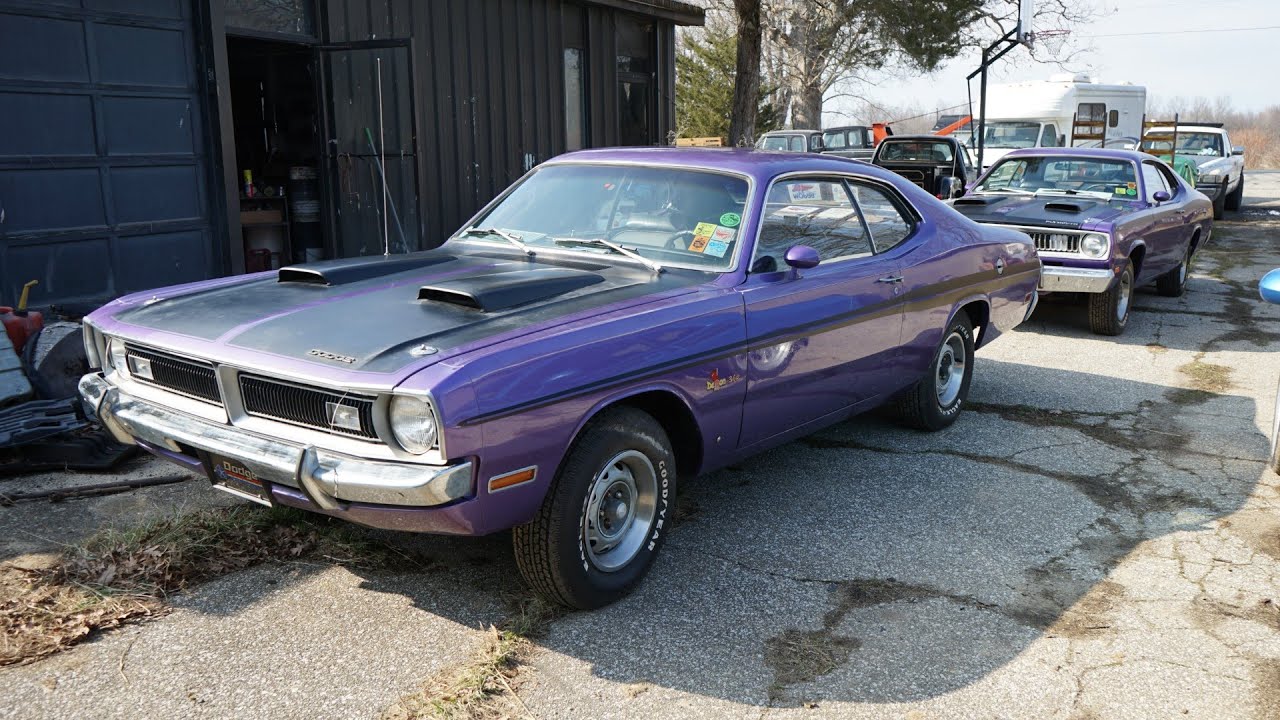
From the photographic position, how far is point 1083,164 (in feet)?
34.0

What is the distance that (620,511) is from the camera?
12.8ft

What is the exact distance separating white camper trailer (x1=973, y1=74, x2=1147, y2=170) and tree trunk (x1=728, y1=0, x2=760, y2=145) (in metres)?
10.2

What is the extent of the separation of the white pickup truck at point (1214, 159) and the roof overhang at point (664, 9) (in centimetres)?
1210

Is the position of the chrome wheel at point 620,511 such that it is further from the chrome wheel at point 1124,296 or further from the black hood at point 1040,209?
the chrome wheel at point 1124,296

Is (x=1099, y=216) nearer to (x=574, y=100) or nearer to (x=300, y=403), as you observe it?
(x=574, y=100)

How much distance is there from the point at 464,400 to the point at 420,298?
1.02 metres

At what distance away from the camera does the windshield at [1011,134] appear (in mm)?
22562

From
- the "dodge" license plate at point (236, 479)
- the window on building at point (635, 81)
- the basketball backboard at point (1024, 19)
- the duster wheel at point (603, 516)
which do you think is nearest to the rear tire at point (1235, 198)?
the basketball backboard at point (1024, 19)

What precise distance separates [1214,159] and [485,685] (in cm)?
2310

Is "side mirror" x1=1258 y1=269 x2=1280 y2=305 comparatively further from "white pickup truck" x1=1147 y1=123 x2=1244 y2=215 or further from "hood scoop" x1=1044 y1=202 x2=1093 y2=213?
"white pickup truck" x1=1147 y1=123 x2=1244 y2=215

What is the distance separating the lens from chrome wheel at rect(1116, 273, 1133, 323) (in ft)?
30.5

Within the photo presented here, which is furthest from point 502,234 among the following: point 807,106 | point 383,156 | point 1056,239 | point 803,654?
point 807,106

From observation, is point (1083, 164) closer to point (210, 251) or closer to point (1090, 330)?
point (1090, 330)

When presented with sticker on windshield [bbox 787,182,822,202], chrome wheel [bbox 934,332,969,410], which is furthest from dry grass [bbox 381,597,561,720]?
chrome wheel [bbox 934,332,969,410]
